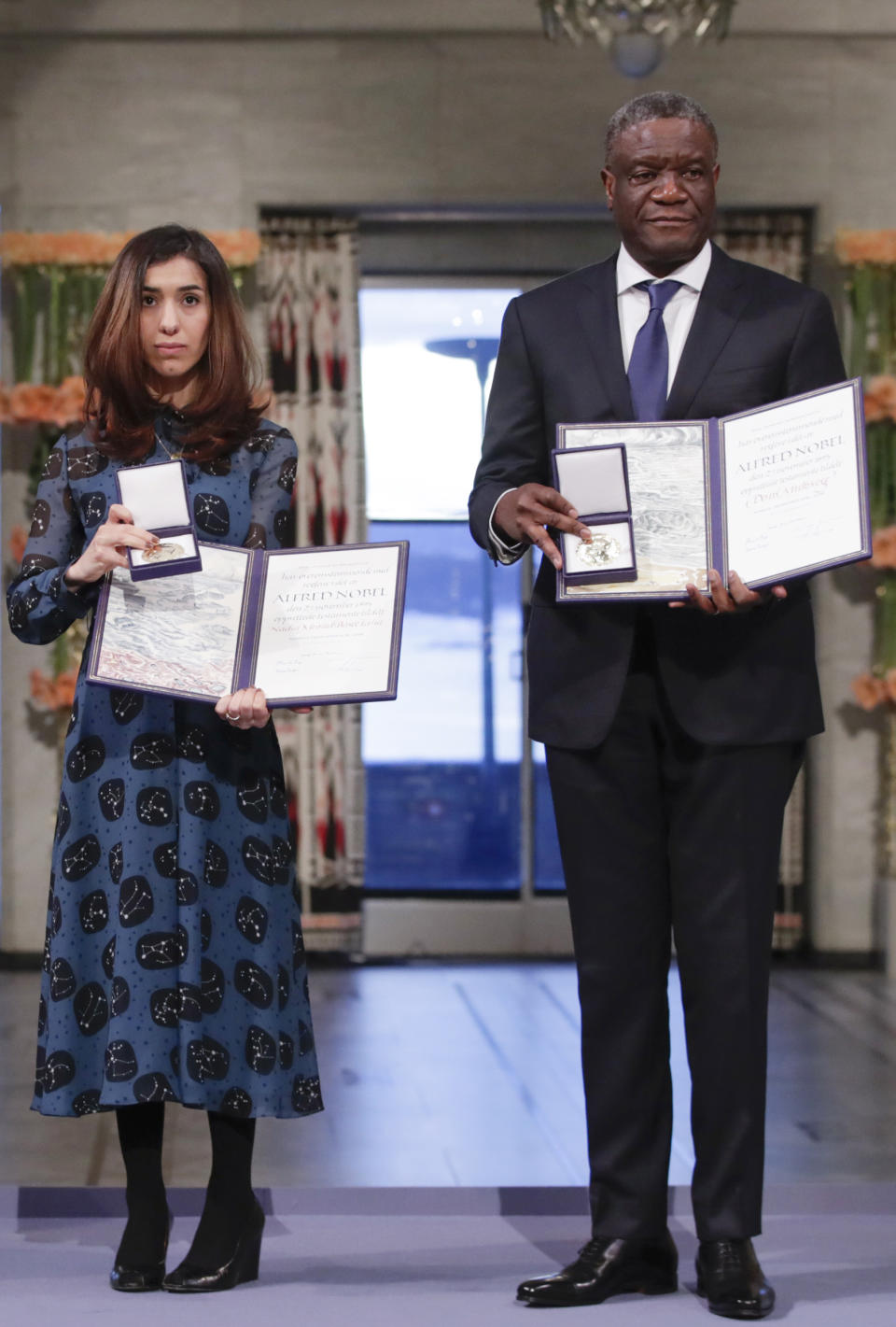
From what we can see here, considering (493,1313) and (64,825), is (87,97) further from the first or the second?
(493,1313)

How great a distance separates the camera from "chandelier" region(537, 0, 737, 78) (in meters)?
4.90

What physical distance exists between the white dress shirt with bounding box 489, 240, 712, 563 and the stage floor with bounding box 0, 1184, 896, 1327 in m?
1.07

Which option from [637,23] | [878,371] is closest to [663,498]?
[637,23]

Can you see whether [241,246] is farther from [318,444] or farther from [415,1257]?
[415,1257]

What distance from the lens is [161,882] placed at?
2.49m

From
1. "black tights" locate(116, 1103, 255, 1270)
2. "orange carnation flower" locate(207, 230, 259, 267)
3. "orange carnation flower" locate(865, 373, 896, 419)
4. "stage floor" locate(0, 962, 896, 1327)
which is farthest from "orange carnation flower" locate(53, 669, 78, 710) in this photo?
"black tights" locate(116, 1103, 255, 1270)

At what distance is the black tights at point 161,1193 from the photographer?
248cm

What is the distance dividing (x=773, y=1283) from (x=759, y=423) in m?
1.27

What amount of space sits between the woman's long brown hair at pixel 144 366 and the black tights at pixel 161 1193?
38.1 inches

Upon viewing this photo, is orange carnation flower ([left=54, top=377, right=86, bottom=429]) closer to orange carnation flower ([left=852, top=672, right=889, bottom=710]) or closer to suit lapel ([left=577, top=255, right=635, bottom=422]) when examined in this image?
orange carnation flower ([left=852, top=672, right=889, bottom=710])

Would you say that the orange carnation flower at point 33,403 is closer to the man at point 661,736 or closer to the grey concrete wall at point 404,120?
the grey concrete wall at point 404,120

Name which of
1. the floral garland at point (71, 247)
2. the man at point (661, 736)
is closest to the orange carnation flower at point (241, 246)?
the floral garland at point (71, 247)

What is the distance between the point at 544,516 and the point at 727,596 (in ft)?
0.87

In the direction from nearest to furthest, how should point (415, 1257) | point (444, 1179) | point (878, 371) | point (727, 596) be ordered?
point (727, 596) → point (415, 1257) → point (444, 1179) → point (878, 371)
